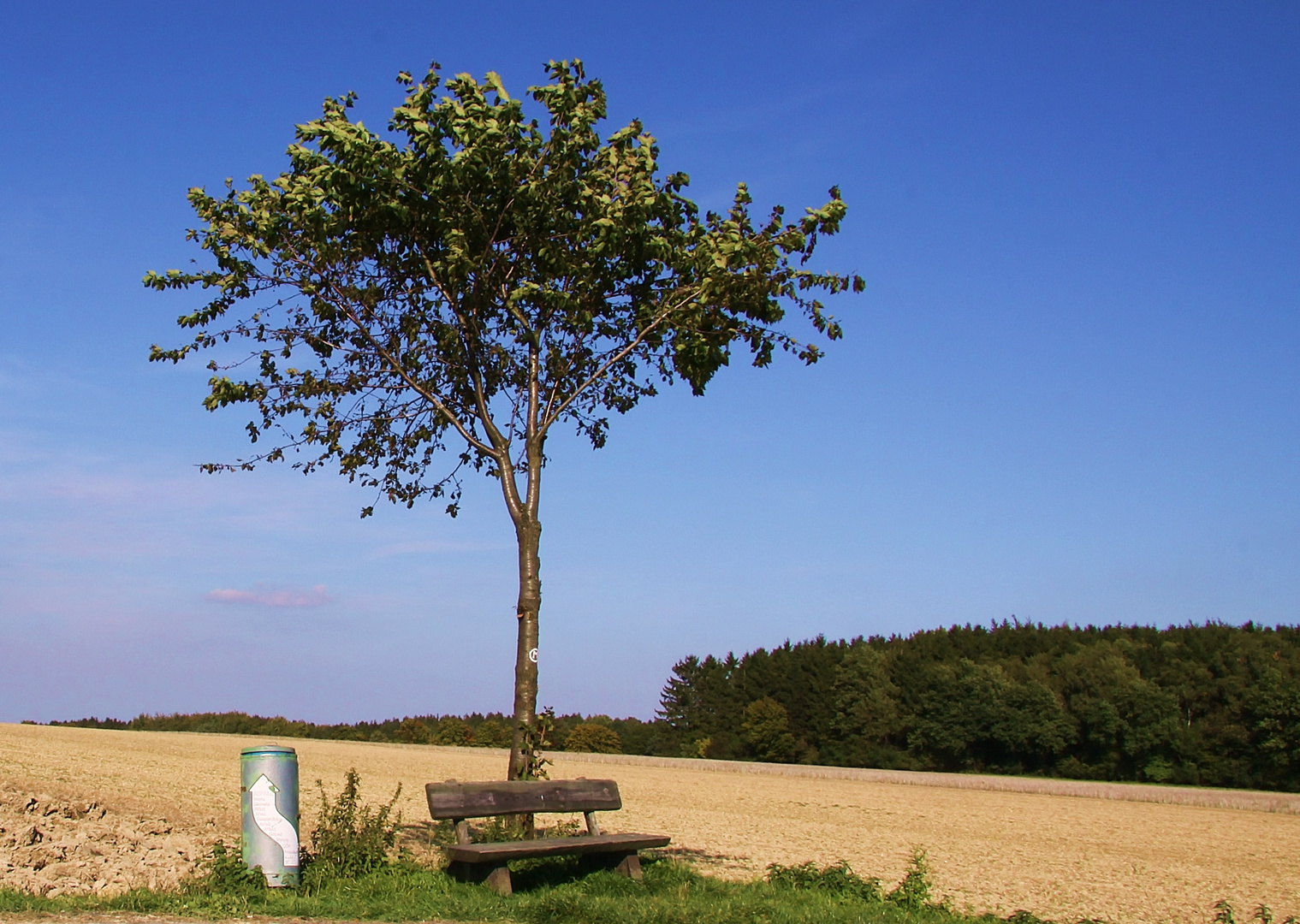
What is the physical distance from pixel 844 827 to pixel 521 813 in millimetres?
17767

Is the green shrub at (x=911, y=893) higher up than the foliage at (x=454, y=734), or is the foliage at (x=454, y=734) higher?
the green shrub at (x=911, y=893)

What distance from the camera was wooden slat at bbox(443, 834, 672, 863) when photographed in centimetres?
934

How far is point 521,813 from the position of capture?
10586 millimetres

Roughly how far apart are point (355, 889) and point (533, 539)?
162 inches

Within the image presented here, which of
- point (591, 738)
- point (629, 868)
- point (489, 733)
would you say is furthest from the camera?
point (591, 738)

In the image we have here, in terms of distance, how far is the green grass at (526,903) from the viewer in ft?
26.7

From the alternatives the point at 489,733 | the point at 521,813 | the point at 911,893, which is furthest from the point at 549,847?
the point at 489,733

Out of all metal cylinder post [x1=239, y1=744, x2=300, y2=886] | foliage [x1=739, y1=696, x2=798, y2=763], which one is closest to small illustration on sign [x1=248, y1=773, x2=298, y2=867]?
metal cylinder post [x1=239, y1=744, x2=300, y2=886]

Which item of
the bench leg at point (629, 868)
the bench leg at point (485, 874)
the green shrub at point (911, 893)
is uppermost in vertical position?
the bench leg at point (485, 874)

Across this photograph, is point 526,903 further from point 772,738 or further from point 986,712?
point 772,738

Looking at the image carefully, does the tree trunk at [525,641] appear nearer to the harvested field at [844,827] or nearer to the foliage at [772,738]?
the harvested field at [844,827]

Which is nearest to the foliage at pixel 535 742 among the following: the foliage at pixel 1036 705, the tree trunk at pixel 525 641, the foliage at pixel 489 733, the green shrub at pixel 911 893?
the tree trunk at pixel 525 641

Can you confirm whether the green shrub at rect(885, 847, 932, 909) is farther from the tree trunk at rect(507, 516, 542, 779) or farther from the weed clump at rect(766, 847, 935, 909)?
the tree trunk at rect(507, 516, 542, 779)

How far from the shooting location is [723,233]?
482 inches
